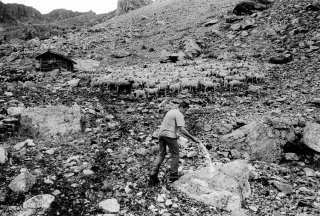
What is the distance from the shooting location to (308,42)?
1474 cm

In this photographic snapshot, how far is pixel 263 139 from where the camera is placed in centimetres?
671

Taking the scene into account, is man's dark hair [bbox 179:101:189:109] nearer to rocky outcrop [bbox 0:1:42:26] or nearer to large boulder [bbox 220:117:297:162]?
large boulder [bbox 220:117:297:162]

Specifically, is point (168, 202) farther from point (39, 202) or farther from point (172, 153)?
point (39, 202)

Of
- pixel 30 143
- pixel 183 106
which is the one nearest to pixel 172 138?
pixel 30 143

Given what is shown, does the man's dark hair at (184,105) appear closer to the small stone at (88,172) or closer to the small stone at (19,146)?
the small stone at (88,172)

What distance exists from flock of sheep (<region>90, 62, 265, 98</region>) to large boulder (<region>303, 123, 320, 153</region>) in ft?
16.3

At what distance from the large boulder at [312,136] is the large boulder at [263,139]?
0.87ft

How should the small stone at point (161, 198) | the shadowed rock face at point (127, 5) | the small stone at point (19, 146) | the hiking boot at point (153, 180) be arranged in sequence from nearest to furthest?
1. the small stone at point (161, 198)
2. the hiking boot at point (153, 180)
3. the small stone at point (19, 146)
4. the shadowed rock face at point (127, 5)

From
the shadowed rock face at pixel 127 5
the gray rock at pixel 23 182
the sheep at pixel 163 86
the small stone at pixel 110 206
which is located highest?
the shadowed rock face at pixel 127 5

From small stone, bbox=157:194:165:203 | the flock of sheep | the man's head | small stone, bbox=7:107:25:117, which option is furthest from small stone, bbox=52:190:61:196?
the flock of sheep

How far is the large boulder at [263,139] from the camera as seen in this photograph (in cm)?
647

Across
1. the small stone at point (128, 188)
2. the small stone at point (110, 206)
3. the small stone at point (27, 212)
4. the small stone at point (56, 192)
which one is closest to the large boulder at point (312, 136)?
the small stone at point (128, 188)

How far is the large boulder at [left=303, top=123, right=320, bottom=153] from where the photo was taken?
6407mm

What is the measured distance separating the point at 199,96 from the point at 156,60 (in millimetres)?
8525
